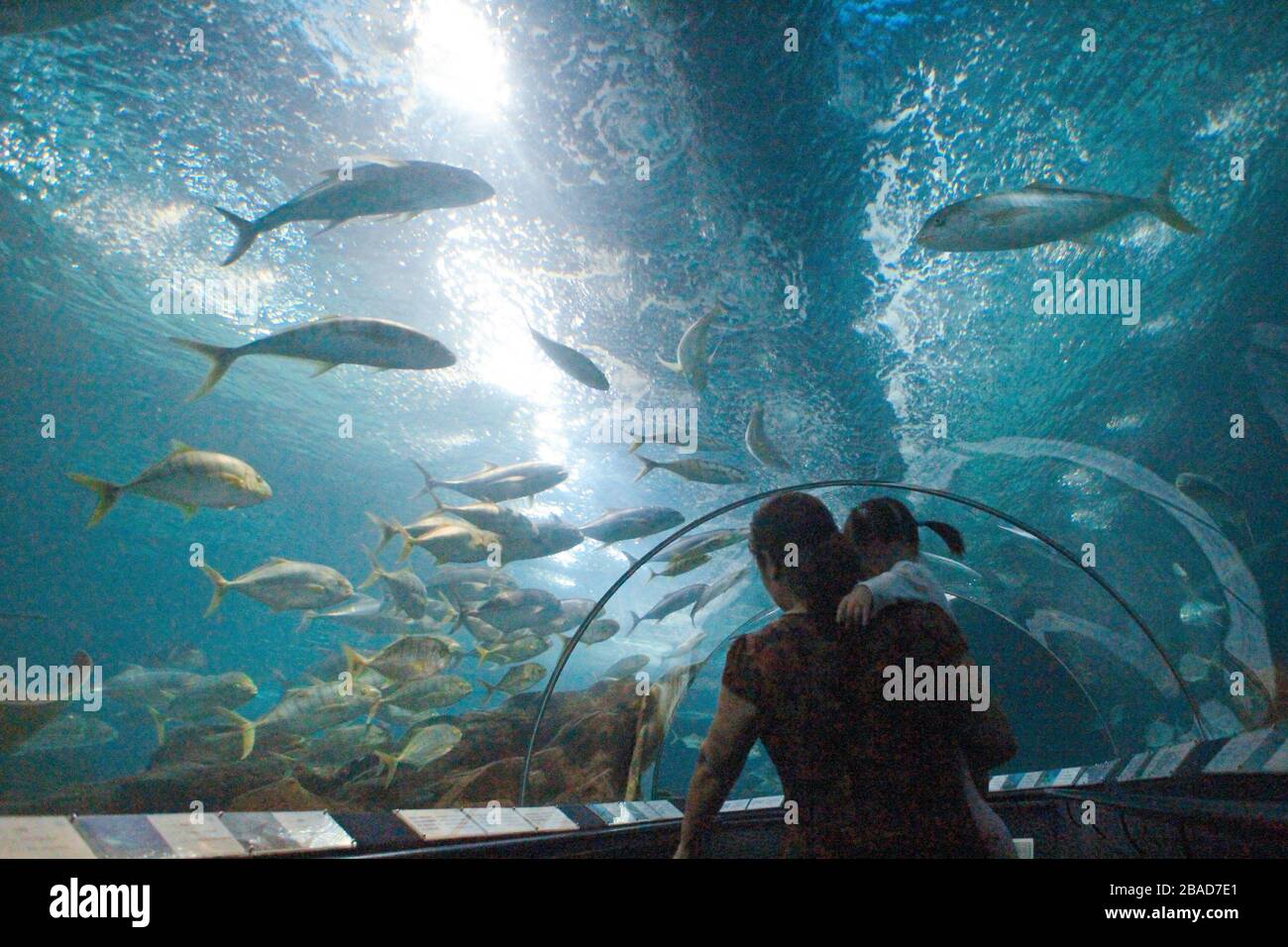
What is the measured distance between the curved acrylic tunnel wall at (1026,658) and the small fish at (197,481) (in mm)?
3862

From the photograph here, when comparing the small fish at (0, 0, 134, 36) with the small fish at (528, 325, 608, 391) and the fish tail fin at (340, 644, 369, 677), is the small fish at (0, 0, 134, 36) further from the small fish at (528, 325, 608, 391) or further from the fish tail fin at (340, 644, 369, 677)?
the fish tail fin at (340, 644, 369, 677)

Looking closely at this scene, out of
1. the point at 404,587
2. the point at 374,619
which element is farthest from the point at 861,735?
the point at 374,619

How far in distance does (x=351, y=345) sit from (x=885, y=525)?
4445 mm

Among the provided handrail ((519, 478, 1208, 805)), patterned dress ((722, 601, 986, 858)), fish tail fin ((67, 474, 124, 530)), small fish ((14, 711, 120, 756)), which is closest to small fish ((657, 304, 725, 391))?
handrail ((519, 478, 1208, 805))

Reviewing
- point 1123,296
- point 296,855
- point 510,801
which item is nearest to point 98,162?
point 510,801

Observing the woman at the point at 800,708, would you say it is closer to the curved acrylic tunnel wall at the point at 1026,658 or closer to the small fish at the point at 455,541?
the curved acrylic tunnel wall at the point at 1026,658

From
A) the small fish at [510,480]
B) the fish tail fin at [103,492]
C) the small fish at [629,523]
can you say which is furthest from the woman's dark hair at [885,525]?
the fish tail fin at [103,492]

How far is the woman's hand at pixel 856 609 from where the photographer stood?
204 cm

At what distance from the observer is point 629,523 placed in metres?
6.66

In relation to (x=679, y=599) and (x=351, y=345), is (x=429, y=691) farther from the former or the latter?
(x=351, y=345)

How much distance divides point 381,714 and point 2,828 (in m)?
11.3

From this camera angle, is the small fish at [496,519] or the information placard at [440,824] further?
the small fish at [496,519]

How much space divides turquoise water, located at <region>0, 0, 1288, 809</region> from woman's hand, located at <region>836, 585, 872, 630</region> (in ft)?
15.6

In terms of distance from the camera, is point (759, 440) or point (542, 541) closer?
point (542, 541)
